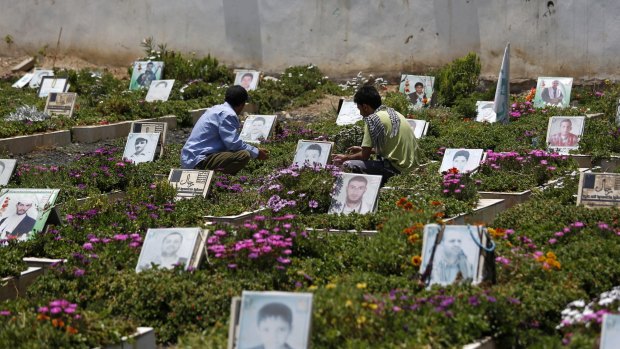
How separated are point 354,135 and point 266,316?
712 centimetres

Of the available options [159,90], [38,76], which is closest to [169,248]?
[159,90]

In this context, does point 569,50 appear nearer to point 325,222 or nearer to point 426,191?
point 426,191

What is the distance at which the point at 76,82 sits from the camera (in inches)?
720

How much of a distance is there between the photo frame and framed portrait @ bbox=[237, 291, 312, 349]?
14.2ft

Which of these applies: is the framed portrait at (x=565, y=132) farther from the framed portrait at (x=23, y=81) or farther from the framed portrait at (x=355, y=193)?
the framed portrait at (x=23, y=81)

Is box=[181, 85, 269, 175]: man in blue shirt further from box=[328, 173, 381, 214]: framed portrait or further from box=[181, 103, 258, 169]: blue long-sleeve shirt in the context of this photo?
box=[328, 173, 381, 214]: framed portrait

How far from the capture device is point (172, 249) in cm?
756

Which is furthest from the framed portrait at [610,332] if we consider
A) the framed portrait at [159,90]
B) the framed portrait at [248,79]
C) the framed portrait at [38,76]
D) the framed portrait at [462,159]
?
the framed portrait at [38,76]

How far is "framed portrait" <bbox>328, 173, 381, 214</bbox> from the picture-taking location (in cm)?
927

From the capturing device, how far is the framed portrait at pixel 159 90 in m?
17.0

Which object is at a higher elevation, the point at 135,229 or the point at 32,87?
the point at 135,229

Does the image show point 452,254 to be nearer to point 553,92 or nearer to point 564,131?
point 564,131

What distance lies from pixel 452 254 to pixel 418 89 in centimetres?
938

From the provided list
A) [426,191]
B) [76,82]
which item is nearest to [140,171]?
[426,191]
